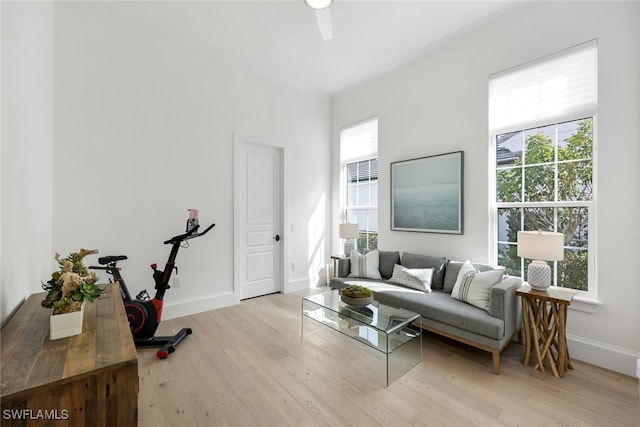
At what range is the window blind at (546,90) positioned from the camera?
237cm

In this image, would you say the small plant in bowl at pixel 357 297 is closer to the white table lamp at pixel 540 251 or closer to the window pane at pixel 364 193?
the white table lamp at pixel 540 251

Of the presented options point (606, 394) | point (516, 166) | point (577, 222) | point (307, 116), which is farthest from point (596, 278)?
point (307, 116)

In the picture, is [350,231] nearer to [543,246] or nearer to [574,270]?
[543,246]

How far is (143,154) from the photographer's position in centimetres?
305

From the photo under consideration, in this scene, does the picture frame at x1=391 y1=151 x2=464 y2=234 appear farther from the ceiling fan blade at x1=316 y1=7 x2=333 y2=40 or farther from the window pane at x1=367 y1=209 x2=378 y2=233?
the ceiling fan blade at x1=316 y1=7 x2=333 y2=40

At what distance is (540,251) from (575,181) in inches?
34.3

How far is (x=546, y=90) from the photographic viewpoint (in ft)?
8.55

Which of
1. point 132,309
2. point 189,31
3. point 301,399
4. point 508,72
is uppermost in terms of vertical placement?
point 189,31

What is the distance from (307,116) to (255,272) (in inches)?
107

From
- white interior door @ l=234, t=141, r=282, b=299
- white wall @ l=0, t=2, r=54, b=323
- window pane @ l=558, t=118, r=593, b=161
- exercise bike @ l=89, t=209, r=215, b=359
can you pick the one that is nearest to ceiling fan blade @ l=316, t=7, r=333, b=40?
white interior door @ l=234, t=141, r=282, b=299

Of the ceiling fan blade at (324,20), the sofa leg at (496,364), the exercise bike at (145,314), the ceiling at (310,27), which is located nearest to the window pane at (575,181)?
the sofa leg at (496,364)

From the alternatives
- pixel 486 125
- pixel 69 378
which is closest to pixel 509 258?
pixel 486 125

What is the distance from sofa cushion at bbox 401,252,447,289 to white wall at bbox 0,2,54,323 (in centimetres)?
334

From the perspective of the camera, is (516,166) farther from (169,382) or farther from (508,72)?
(169,382)
